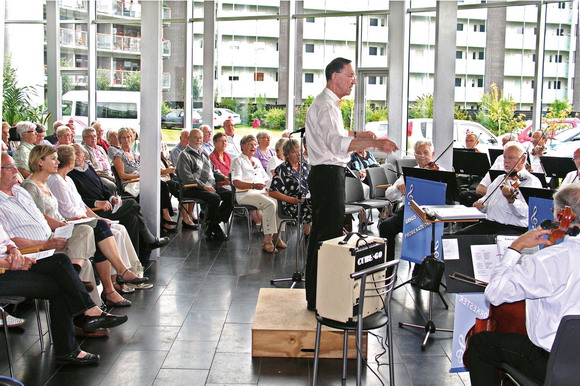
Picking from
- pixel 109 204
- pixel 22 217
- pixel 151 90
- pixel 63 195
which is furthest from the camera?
pixel 151 90

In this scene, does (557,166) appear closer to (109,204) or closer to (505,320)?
(505,320)

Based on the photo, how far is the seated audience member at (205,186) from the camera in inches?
327

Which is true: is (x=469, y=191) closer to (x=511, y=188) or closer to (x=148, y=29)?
(x=511, y=188)

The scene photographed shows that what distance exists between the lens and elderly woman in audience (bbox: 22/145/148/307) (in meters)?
5.22

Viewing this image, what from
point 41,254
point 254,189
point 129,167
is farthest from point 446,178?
point 129,167

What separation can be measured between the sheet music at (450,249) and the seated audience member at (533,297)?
511 mm

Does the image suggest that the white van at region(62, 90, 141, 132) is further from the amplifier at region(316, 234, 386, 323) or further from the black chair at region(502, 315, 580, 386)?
the black chair at region(502, 315, 580, 386)

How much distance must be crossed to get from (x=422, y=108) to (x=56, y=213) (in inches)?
317

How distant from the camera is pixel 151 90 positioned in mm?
7008

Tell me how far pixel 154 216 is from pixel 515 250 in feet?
15.4

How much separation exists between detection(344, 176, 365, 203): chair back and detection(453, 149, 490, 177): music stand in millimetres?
1683

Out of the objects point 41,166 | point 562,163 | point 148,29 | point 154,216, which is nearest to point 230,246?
point 154,216

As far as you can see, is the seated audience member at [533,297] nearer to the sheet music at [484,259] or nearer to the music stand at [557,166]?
the sheet music at [484,259]

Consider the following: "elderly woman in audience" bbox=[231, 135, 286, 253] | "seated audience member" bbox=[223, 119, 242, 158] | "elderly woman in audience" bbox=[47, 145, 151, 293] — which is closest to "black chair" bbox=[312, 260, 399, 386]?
"elderly woman in audience" bbox=[47, 145, 151, 293]
